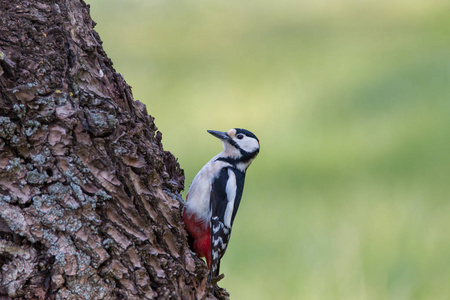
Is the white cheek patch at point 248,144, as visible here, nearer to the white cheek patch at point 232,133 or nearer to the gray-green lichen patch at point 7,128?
the white cheek patch at point 232,133

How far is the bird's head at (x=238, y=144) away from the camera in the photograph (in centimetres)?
383

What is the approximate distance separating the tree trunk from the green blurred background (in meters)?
1.93

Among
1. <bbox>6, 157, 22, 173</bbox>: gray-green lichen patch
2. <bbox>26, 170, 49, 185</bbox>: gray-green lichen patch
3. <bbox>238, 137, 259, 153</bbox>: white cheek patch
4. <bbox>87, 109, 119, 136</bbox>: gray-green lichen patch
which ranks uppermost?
<bbox>238, 137, 259, 153</bbox>: white cheek patch

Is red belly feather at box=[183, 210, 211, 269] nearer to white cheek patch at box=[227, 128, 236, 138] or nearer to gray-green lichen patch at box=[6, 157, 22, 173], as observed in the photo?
white cheek patch at box=[227, 128, 236, 138]

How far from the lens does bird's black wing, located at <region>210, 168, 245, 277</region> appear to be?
3.21 meters

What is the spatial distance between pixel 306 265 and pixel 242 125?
8.49 ft

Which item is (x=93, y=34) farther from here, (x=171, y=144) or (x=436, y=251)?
(x=171, y=144)

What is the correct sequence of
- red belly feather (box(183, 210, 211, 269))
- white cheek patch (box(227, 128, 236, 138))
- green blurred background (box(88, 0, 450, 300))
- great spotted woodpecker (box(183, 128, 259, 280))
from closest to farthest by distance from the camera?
1. red belly feather (box(183, 210, 211, 269))
2. great spotted woodpecker (box(183, 128, 259, 280))
3. white cheek patch (box(227, 128, 236, 138))
4. green blurred background (box(88, 0, 450, 300))

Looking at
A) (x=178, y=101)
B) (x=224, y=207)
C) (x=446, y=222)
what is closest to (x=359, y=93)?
(x=178, y=101)

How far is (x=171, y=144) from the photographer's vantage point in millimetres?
6453

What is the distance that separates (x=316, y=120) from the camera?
6.80 m

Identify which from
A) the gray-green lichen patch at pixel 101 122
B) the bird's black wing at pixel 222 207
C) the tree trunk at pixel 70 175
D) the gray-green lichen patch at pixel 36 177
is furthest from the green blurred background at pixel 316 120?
the gray-green lichen patch at pixel 36 177

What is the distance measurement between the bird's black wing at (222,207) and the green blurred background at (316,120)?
2.86 feet

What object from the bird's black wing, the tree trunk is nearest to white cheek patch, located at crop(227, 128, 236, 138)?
the bird's black wing
